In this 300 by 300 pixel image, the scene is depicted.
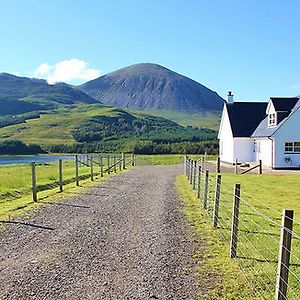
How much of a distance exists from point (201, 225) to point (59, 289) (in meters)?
5.63

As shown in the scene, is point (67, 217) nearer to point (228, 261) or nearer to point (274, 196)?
point (228, 261)

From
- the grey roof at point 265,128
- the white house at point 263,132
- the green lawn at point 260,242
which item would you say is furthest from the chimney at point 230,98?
the green lawn at point 260,242

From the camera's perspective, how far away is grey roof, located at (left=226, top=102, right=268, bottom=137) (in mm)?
45219

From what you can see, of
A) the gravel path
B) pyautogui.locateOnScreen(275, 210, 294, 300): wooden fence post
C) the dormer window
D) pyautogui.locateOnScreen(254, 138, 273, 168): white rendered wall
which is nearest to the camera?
pyautogui.locateOnScreen(275, 210, 294, 300): wooden fence post

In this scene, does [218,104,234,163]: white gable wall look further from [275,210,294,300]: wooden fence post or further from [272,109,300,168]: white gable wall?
[275,210,294,300]: wooden fence post

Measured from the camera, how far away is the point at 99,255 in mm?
8672

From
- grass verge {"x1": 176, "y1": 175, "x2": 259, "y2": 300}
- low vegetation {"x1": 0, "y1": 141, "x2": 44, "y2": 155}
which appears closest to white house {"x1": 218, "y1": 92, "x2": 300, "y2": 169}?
grass verge {"x1": 176, "y1": 175, "x2": 259, "y2": 300}

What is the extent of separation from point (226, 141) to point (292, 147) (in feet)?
37.7

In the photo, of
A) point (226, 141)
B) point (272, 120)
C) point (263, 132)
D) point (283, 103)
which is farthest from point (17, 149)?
point (283, 103)

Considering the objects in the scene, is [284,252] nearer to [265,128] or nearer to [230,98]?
[265,128]

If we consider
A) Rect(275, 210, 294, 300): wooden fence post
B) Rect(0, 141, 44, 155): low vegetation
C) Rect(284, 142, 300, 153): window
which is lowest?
Rect(0, 141, 44, 155): low vegetation

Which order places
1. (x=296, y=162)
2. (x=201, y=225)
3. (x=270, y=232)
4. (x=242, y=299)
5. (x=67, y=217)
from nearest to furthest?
1. (x=242, y=299)
2. (x=270, y=232)
3. (x=201, y=225)
4. (x=67, y=217)
5. (x=296, y=162)

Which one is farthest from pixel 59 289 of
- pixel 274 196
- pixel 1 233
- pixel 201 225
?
pixel 274 196

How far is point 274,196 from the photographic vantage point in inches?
751
